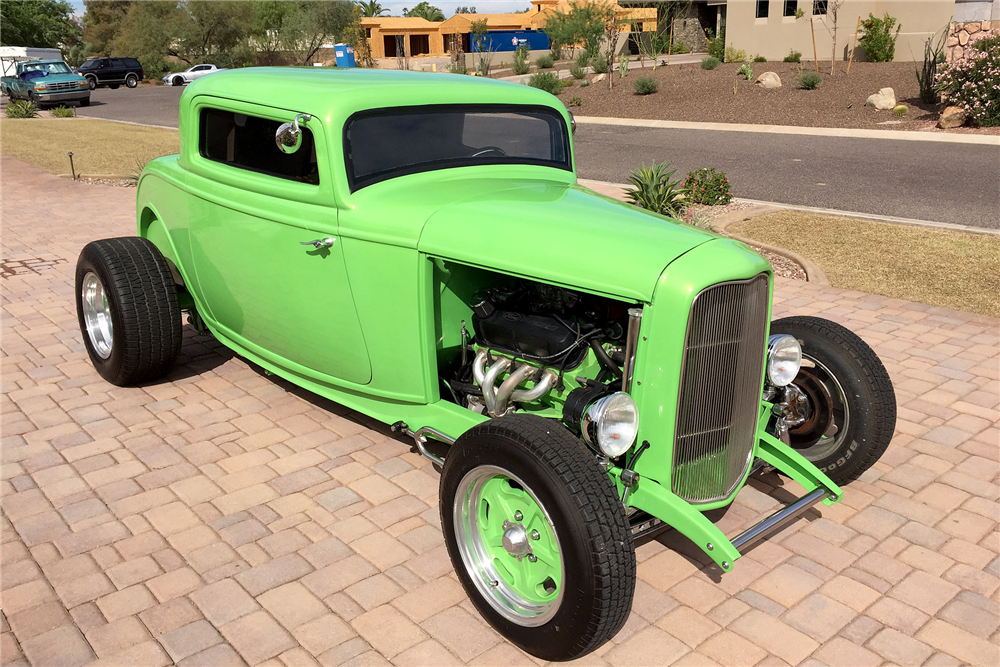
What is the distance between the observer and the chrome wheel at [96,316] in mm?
5297

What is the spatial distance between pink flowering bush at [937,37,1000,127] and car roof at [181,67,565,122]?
15.5m

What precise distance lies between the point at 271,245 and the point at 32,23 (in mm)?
58521

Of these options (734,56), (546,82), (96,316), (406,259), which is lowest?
(96,316)

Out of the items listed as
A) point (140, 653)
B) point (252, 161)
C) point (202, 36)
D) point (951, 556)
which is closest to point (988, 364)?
point (951, 556)

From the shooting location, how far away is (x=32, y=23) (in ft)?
170

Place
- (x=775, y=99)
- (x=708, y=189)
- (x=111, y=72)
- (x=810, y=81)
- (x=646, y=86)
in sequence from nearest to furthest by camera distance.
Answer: (x=708, y=189), (x=775, y=99), (x=810, y=81), (x=646, y=86), (x=111, y=72)

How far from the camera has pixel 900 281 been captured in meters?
7.07

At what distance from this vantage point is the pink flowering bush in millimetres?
16422

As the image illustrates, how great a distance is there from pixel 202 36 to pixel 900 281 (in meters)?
58.4

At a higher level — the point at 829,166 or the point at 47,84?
the point at 47,84

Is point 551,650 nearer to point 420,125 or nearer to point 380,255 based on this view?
point 380,255

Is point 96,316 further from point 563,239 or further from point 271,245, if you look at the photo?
point 563,239

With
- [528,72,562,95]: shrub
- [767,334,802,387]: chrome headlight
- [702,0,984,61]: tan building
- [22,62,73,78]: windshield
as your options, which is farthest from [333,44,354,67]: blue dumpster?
[767,334,802,387]: chrome headlight

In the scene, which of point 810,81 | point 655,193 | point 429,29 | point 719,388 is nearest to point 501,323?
point 719,388
